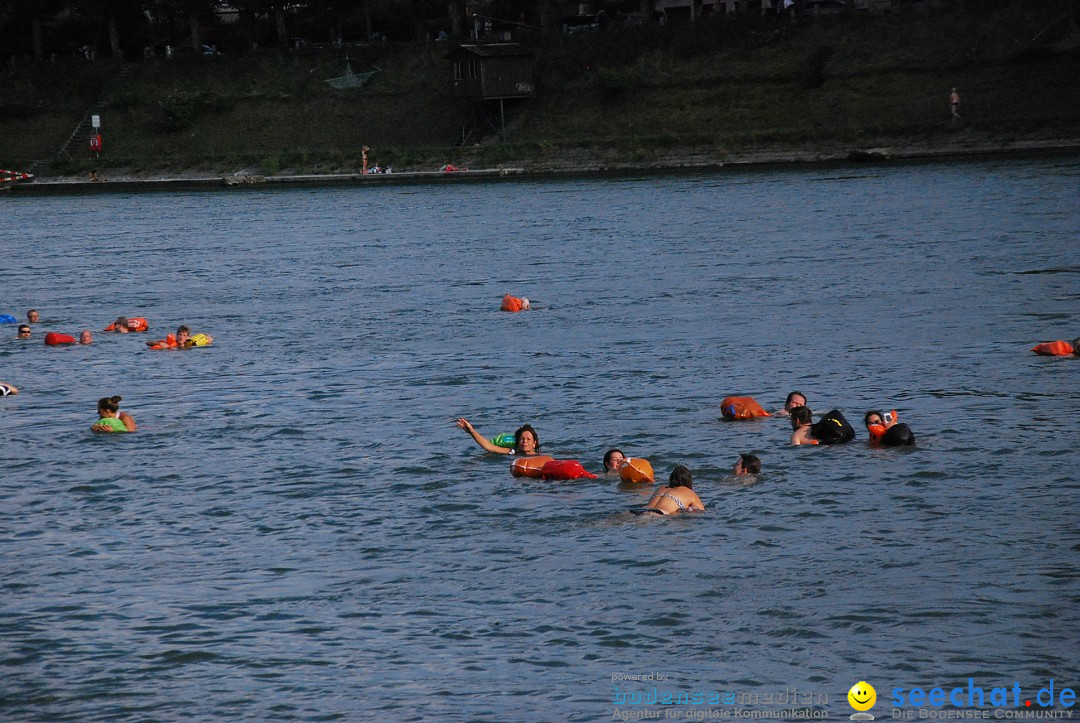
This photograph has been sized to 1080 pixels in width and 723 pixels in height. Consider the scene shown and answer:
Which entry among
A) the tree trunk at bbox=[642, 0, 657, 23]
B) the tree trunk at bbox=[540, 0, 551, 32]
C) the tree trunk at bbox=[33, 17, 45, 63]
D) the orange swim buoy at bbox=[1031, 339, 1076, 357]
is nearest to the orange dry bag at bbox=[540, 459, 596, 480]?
the orange swim buoy at bbox=[1031, 339, 1076, 357]

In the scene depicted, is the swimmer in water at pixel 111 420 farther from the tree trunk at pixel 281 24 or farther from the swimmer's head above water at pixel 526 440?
the tree trunk at pixel 281 24

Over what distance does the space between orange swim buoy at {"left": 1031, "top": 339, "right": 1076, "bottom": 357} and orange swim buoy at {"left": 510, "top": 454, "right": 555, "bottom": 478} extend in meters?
10.5

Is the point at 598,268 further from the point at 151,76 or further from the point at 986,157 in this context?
the point at 151,76

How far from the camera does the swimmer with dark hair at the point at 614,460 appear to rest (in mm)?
17594

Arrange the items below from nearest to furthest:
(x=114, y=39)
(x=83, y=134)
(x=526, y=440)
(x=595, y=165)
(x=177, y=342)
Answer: (x=526, y=440), (x=177, y=342), (x=595, y=165), (x=83, y=134), (x=114, y=39)

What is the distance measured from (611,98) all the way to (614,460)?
2673 inches

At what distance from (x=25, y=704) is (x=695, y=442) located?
33.4ft

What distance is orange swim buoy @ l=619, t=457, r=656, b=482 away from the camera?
17.4 meters

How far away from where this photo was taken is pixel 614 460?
17672 millimetres

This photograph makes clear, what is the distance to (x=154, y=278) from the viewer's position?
43.5 metres

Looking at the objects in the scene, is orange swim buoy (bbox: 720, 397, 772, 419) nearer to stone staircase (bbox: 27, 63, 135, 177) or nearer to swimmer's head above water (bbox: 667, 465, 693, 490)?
swimmer's head above water (bbox: 667, 465, 693, 490)

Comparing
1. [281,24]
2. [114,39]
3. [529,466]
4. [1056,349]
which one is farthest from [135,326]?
[114,39]

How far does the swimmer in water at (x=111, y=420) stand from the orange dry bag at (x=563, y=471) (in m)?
7.22

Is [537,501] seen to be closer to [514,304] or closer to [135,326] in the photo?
[514,304]
